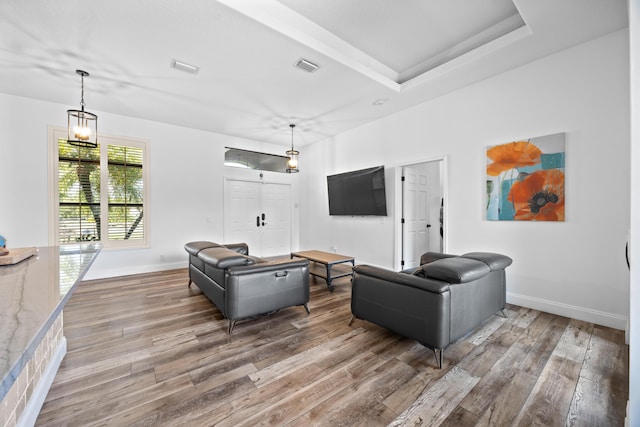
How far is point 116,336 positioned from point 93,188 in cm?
325

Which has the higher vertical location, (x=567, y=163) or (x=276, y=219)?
(x=567, y=163)

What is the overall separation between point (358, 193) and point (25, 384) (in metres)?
4.82

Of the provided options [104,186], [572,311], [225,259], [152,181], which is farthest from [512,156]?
[104,186]

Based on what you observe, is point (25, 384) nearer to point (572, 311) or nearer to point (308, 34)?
point (308, 34)

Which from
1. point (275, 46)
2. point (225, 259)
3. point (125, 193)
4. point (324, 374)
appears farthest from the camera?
point (125, 193)

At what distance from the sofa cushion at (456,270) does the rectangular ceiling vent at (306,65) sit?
2.61 m

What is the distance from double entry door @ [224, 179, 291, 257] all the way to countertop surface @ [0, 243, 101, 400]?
4352mm

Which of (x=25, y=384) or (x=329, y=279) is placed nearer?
(x=25, y=384)

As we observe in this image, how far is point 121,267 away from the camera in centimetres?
478

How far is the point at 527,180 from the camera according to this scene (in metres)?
3.18

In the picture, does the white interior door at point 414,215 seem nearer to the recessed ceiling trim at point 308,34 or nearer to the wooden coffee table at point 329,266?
the wooden coffee table at point 329,266

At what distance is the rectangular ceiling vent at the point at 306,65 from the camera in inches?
122

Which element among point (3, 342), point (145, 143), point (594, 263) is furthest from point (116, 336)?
point (594, 263)

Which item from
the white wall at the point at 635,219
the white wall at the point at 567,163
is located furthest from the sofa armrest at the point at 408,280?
the white wall at the point at 567,163
